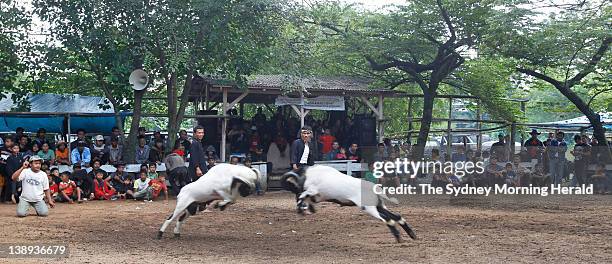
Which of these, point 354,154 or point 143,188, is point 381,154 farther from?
point 143,188

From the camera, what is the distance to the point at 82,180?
16.4m

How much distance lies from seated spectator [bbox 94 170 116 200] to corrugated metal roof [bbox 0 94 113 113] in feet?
8.85

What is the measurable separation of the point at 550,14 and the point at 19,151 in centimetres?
1243

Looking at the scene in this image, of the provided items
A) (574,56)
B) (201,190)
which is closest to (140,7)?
(201,190)

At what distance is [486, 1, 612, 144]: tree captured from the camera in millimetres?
16875

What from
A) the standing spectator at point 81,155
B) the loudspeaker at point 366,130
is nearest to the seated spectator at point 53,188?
the standing spectator at point 81,155

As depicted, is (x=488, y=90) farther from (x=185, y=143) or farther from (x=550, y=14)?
(x=185, y=143)

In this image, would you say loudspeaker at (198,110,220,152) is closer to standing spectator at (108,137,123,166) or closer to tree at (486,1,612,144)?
standing spectator at (108,137,123,166)

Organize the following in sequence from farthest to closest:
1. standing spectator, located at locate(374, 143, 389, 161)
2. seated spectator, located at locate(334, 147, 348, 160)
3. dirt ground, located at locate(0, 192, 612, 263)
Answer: seated spectator, located at locate(334, 147, 348, 160) → standing spectator, located at locate(374, 143, 389, 161) → dirt ground, located at locate(0, 192, 612, 263)

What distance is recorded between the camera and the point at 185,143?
1802 centimetres

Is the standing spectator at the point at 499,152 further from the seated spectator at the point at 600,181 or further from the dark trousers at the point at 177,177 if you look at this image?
the dark trousers at the point at 177,177

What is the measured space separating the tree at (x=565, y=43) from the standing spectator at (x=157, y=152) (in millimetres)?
8357

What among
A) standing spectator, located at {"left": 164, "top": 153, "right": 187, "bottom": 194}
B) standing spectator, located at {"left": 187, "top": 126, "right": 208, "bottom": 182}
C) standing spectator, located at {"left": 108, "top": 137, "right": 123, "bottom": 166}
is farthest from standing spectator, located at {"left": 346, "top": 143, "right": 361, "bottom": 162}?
standing spectator, located at {"left": 187, "top": 126, "right": 208, "bottom": 182}

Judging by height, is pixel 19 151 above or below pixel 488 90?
below
